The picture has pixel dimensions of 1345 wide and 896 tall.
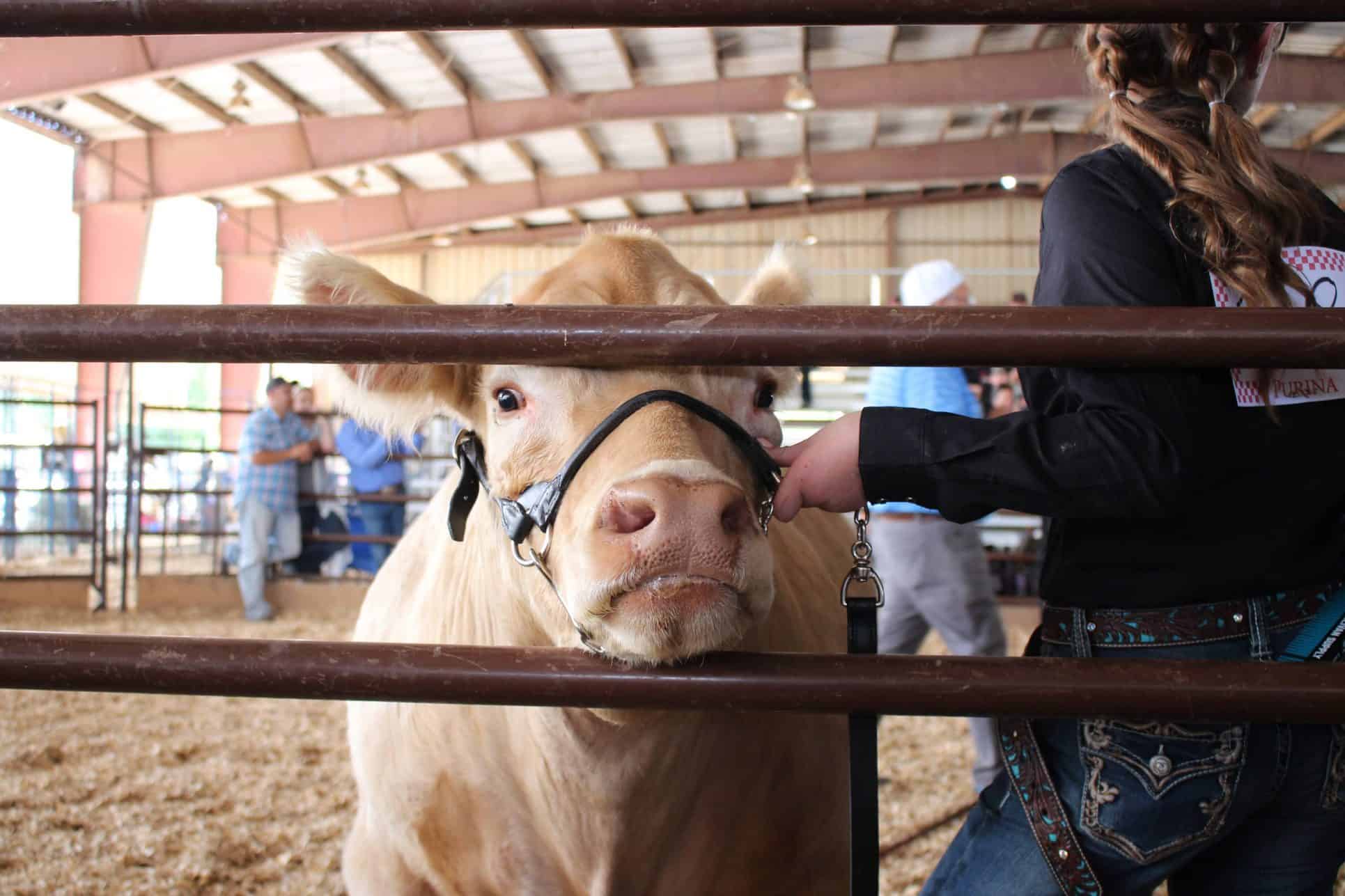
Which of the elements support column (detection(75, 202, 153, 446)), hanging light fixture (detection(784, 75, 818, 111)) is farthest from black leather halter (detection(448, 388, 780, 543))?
support column (detection(75, 202, 153, 446))

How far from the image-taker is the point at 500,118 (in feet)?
45.3

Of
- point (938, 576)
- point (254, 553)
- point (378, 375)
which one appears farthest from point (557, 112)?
point (378, 375)

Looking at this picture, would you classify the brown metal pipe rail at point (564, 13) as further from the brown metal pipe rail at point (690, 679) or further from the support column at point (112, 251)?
the support column at point (112, 251)

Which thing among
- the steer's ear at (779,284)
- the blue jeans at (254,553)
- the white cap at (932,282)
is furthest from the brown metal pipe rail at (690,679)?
the blue jeans at (254,553)

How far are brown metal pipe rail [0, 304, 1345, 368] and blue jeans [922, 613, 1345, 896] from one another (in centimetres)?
37

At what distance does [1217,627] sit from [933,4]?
0.81 metres

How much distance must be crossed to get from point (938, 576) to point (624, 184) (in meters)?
14.9

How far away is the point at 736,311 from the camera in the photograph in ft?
4.07

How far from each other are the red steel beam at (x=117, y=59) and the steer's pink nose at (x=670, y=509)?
1014cm

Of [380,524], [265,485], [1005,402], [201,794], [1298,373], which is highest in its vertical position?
[1005,402]

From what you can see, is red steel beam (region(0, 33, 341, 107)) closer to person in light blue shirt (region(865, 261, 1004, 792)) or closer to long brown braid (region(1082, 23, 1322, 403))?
person in light blue shirt (region(865, 261, 1004, 792))

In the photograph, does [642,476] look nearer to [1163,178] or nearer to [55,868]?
[1163,178]

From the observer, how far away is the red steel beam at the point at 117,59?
10.2 meters

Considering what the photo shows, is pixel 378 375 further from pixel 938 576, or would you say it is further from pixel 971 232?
pixel 971 232
